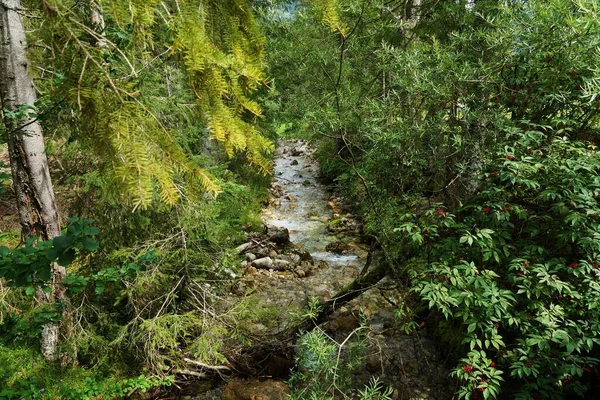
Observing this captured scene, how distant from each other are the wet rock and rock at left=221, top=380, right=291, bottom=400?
4.30m

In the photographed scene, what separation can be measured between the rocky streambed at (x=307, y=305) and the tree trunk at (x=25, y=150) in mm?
2392

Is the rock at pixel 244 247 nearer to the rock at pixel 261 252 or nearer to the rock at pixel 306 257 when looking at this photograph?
the rock at pixel 261 252

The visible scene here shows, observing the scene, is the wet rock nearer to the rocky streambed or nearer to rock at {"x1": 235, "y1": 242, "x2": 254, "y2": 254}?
the rocky streambed

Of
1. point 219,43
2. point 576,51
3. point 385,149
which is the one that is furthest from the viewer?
point 385,149

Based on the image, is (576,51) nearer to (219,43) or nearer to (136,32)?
(219,43)

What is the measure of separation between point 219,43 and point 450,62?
10.4 feet

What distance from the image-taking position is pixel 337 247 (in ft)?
28.5

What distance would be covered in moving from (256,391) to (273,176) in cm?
287

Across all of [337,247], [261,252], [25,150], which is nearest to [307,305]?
[261,252]

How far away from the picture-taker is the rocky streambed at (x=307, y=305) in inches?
185

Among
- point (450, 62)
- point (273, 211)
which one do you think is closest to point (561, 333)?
point (450, 62)

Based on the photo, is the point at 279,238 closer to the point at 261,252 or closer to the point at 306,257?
the point at 261,252

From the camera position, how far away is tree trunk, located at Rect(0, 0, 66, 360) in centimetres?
298

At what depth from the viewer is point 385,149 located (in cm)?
474
